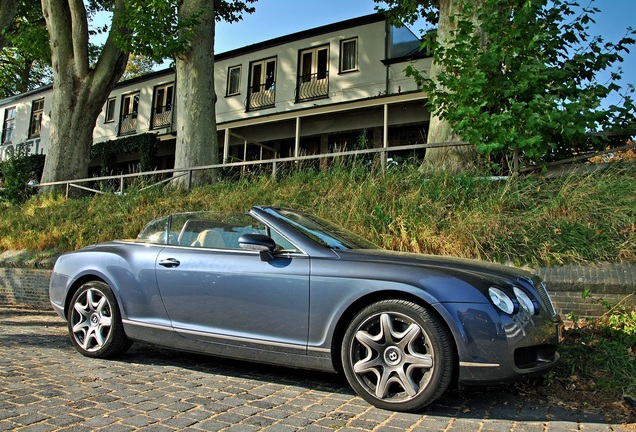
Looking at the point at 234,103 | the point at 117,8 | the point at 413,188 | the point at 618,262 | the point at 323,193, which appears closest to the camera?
the point at 618,262

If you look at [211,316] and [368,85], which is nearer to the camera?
[211,316]


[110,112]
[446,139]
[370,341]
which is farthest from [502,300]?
[110,112]

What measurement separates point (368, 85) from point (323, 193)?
1226 cm

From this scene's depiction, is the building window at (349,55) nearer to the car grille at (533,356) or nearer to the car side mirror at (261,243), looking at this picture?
the car side mirror at (261,243)

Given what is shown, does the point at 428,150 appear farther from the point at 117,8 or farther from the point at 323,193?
the point at 117,8

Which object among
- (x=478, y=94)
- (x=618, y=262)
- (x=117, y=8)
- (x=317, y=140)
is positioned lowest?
(x=618, y=262)

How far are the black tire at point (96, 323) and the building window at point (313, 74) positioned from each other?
17.4 m

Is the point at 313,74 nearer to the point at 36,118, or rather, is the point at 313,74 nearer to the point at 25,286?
the point at 25,286

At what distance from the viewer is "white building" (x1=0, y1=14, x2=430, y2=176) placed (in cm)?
1909

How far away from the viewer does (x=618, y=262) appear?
5.69 m

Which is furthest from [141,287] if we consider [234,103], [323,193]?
[234,103]

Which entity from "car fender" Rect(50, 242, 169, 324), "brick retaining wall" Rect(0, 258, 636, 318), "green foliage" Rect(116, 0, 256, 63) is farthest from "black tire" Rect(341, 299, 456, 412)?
"green foliage" Rect(116, 0, 256, 63)

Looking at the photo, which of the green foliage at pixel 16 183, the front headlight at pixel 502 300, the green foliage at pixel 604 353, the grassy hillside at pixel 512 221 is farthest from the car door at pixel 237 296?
the green foliage at pixel 16 183

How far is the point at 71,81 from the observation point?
50.1ft
